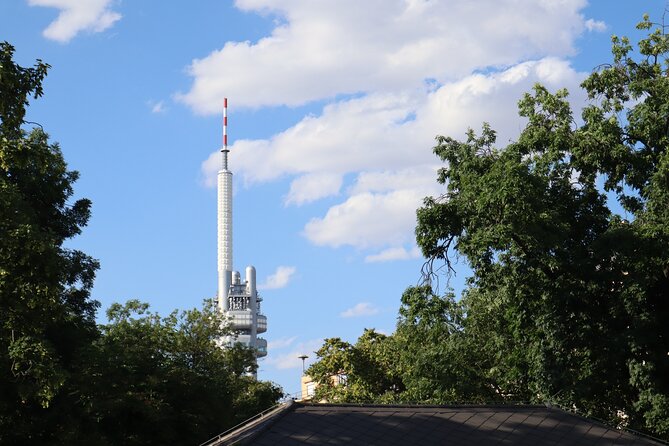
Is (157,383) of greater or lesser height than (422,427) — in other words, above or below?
above

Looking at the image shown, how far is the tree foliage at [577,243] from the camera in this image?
3069 cm

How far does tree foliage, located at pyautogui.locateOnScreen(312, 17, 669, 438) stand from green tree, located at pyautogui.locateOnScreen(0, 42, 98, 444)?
12810 mm

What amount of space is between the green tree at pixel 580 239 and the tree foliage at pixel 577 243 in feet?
0.15

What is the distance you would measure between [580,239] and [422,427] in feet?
44.0

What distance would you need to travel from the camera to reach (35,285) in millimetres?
23562

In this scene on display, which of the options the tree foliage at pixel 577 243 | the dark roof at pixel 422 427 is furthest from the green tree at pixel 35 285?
the tree foliage at pixel 577 243

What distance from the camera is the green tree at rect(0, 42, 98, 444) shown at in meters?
21.1

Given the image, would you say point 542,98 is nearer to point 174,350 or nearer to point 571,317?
point 571,317

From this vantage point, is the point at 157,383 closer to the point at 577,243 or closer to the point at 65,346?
the point at 65,346

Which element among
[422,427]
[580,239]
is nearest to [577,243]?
[580,239]

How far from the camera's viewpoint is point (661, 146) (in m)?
32.8

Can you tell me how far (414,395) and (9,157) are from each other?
23369 mm

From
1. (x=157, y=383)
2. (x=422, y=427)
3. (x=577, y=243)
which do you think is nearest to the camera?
(x=422, y=427)

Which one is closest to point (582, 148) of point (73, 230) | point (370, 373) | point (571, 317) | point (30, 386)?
point (571, 317)
